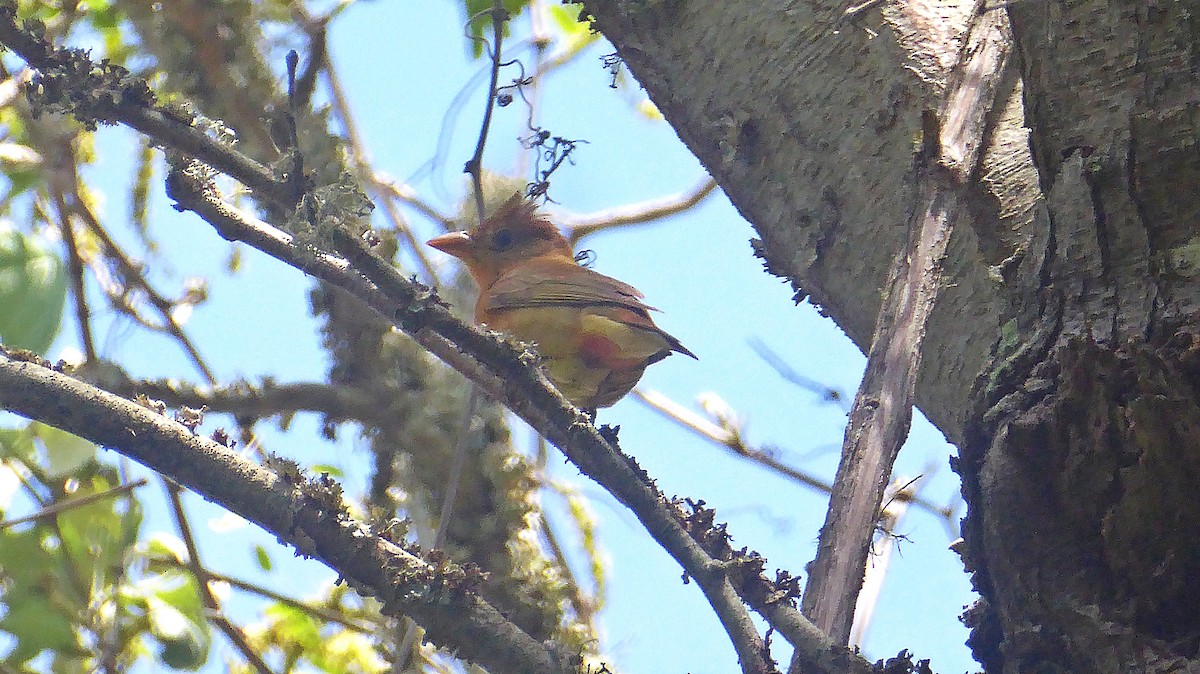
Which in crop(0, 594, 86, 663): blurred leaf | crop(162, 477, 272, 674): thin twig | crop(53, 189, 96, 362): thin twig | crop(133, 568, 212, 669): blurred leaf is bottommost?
crop(0, 594, 86, 663): blurred leaf

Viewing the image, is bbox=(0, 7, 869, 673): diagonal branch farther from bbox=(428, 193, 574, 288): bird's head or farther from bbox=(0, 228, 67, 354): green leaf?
bbox=(428, 193, 574, 288): bird's head

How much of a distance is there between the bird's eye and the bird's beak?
0.11 meters

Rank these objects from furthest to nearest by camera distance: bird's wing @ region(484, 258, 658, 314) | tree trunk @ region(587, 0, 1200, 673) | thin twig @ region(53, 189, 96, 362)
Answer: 1. bird's wing @ region(484, 258, 658, 314)
2. thin twig @ region(53, 189, 96, 362)
3. tree trunk @ region(587, 0, 1200, 673)

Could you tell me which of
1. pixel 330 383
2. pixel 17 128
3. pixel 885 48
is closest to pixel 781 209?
pixel 885 48

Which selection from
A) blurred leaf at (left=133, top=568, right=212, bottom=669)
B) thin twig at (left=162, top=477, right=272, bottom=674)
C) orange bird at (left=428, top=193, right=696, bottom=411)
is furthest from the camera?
orange bird at (left=428, top=193, right=696, bottom=411)

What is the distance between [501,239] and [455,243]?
19cm

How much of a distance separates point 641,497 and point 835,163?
867 millimetres

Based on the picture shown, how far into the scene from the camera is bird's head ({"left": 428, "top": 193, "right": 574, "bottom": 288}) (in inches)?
180

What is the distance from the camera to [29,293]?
2963 mm

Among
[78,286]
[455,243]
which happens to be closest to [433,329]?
[78,286]

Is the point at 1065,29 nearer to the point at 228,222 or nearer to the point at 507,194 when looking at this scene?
the point at 228,222

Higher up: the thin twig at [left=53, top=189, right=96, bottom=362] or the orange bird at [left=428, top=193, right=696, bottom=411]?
the orange bird at [left=428, top=193, right=696, bottom=411]

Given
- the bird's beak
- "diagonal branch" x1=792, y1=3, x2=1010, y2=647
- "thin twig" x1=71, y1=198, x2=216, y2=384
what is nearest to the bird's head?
the bird's beak

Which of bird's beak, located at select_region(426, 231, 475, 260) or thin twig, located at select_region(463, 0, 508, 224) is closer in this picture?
thin twig, located at select_region(463, 0, 508, 224)
